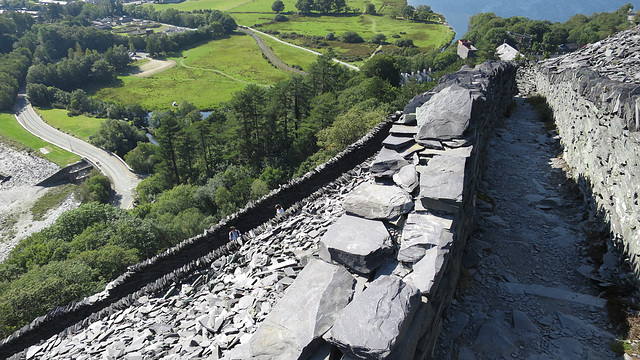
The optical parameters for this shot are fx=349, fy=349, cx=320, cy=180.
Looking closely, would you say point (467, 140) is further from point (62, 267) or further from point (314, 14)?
point (314, 14)

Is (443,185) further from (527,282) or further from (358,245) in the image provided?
(527,282)

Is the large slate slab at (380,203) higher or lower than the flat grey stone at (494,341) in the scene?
higher

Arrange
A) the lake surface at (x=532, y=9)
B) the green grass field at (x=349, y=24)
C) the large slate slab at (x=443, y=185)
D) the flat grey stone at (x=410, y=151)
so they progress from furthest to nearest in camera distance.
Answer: the lake surface at (x=532, y=9) → the green grass field at (x=349, y=24) → the flat grey stone at (x=410, y=151) → the large slate slab at (x=443, y=185)

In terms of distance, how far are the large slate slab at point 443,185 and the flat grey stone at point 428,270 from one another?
3.21ft

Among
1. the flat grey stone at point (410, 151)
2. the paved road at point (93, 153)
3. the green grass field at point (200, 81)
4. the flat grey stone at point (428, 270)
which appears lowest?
the paved road at point (93, 153)

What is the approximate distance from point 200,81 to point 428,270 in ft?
359

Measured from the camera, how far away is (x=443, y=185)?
6418 millimetres

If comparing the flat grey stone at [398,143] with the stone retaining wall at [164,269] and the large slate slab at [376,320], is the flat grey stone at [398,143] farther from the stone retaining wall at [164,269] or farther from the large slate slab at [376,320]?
the large slate slab at [376,320]

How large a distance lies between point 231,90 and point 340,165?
291 feet

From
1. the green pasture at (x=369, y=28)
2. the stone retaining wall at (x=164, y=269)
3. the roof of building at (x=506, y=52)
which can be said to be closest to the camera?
the stone retaining wall at (x=164, y=269)

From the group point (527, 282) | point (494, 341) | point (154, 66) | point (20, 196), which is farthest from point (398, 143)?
point (154, 66)

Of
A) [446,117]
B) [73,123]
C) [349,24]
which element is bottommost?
[73,123]

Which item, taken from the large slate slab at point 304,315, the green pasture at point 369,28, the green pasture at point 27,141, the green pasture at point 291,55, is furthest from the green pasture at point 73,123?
the large slate slab at point 304,315

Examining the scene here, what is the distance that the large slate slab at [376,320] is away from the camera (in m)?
4.03
